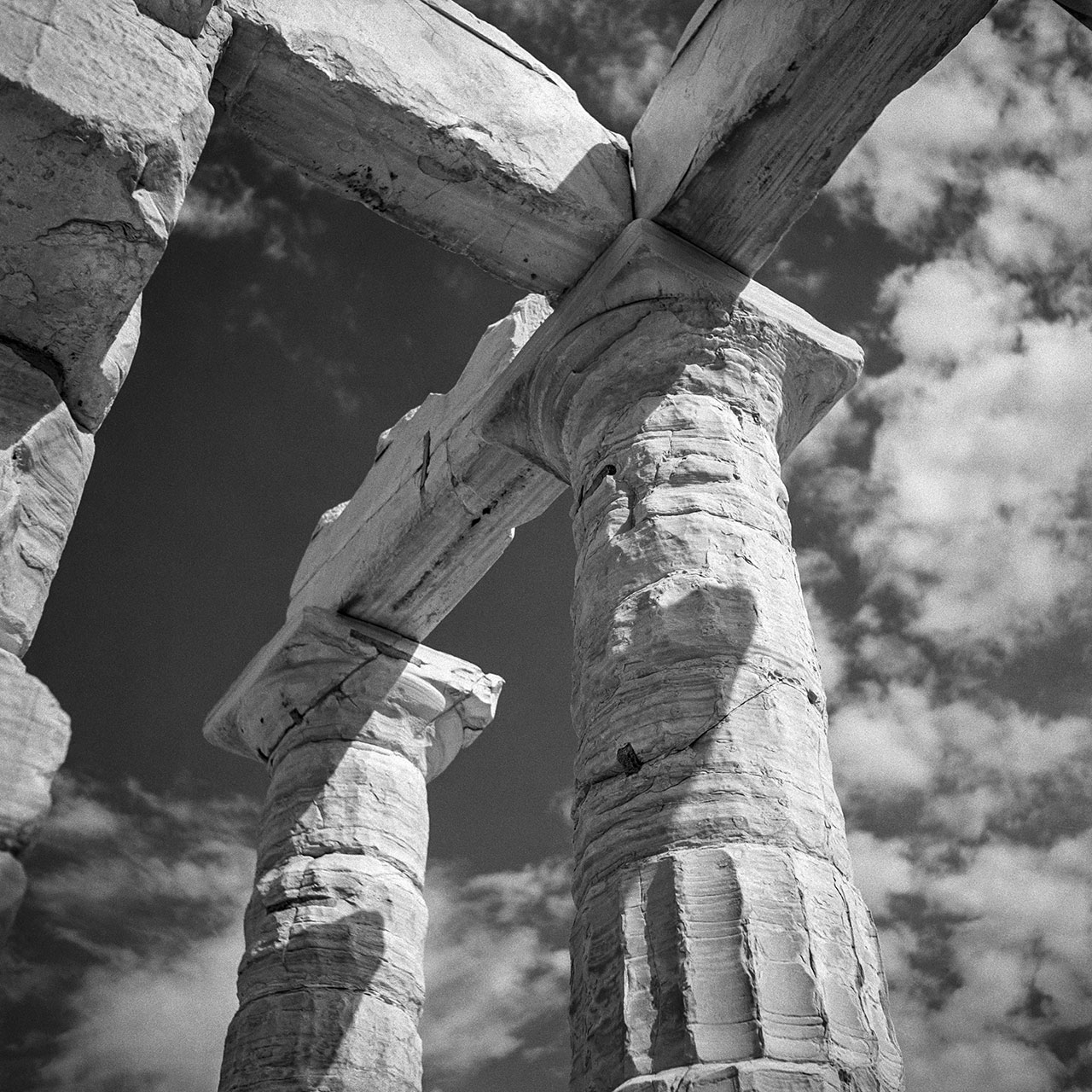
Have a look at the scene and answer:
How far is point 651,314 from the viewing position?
6.88 meters

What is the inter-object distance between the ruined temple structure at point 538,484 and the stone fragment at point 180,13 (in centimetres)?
1

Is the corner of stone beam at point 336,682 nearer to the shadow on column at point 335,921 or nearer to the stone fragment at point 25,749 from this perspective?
the shadow on column at point 335,921

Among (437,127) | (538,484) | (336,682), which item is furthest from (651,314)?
(336,682)

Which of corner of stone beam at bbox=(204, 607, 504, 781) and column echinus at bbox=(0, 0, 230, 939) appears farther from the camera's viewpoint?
corner of stone beam at bbox=(204, 607, 504, 781)

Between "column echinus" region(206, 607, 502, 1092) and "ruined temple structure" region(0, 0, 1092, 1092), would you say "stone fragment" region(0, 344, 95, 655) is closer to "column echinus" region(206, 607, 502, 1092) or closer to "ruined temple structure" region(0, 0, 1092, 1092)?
"ruined temple structure" region(0, 0, 1092, 1092)

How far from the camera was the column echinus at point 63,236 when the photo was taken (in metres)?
4.14

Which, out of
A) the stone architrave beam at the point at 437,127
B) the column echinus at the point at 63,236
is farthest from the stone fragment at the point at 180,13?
the stone architrave beam at the point at 437,127

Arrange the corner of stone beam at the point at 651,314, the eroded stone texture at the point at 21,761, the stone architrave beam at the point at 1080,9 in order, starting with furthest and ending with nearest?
the corner of stone beam at the point at 651,314, the stone architrave beam at the point at 1080,9, the eroded stone texture at the point at 21,761

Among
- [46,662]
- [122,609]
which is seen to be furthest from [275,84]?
[46,662]

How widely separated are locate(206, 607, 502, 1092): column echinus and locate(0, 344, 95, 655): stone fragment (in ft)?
15.4

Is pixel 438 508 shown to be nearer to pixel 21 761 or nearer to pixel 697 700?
pixel 697 700

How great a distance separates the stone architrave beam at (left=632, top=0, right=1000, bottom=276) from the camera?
614 centimetres

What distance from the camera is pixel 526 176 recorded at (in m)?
7.00

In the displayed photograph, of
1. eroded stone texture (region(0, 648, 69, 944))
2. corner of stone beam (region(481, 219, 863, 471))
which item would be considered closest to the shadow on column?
corner of stone beam (region(481, 219, 863, 471))
